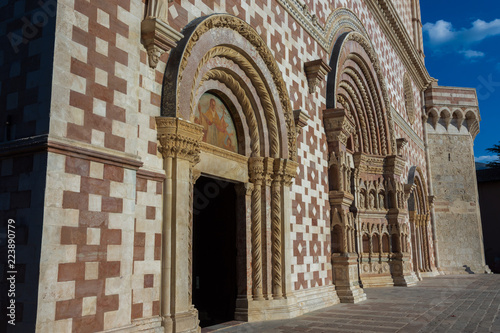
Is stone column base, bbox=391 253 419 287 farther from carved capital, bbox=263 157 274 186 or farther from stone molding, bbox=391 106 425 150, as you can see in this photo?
carved capital, bbox=263 157 274 186

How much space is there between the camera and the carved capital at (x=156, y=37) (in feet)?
18.3

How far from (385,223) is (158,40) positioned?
11301mm

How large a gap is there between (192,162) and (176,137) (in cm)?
56

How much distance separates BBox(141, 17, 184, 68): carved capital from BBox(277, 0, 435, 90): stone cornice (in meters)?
4.46

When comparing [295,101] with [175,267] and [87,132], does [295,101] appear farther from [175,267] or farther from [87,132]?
[87,132]

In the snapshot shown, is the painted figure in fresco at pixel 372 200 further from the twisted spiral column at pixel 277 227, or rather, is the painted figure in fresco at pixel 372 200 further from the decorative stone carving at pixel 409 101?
the decorative stone carving at pixel 409 101

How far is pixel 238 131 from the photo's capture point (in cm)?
841

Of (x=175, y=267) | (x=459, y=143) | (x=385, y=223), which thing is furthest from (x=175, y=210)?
(x=459, y=143)

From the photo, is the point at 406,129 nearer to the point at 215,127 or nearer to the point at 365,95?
the point at 365,95

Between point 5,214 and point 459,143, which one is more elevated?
point 459,143

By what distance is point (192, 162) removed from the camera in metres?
6.34

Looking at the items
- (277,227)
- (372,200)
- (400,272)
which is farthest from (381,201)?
(277,227)

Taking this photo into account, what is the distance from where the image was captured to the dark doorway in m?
8.21

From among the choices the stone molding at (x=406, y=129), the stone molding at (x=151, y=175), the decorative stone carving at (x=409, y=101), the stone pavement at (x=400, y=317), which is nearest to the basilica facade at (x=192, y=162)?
the stone molding at (x=151, y=175)
